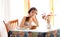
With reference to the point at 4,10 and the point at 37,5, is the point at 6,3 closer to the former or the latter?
the point at 4,10

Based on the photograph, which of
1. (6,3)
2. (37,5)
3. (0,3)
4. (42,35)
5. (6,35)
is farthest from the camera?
(37,5)

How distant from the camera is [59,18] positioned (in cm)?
438

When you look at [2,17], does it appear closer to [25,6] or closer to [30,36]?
[25,6]

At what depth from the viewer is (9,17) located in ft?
14.4

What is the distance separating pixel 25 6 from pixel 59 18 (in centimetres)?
117

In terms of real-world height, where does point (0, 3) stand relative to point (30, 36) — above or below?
above

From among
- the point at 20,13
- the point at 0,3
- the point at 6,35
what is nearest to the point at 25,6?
the point at 20,13

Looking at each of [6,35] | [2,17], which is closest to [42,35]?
[6,35]

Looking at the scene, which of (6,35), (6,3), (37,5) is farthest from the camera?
(37,5)

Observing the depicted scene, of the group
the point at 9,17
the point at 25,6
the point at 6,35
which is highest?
the point at 25,6

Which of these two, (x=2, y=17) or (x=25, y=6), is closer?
(x=2, y=17)

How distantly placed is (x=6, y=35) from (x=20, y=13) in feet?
6.97

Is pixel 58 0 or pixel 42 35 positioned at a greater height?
pixel 58 0

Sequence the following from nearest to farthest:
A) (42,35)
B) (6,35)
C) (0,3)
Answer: (42,35) → (6,35) → (0,3)
